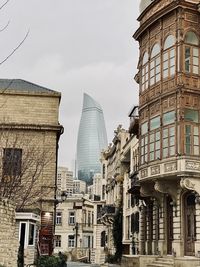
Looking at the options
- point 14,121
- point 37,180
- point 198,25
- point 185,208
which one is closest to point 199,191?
point 185,208

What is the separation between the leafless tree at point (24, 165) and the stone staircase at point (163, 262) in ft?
28.5

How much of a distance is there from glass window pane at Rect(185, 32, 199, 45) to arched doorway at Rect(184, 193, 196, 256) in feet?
28.3

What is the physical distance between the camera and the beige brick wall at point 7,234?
18797 mm

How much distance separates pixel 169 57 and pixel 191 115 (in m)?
3.80

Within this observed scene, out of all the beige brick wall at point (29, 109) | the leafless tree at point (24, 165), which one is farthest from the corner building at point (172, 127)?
the beige brick wall at point (29, 109)

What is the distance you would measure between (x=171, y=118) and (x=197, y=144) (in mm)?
2052

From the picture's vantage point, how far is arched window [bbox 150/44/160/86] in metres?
29.9

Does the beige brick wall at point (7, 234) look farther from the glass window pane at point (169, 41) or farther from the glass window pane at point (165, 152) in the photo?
the glass window pane at point (169, 41)

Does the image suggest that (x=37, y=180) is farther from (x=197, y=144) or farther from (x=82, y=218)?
(x=82, y=218)

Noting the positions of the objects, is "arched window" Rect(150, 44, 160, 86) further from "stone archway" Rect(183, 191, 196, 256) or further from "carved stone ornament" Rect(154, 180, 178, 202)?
"stone archway" Rect(183, 191, 196, 256)

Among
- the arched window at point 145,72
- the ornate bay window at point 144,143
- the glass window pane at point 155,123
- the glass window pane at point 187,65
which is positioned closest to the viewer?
the glass window pane at point 187,65

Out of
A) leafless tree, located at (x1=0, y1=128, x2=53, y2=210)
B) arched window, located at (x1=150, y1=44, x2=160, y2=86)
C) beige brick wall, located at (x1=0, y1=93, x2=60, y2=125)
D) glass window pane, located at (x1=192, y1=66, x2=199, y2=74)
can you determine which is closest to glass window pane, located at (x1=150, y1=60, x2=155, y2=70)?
arched window, located at (x1=150, y1=44, x2=160, y2=86)

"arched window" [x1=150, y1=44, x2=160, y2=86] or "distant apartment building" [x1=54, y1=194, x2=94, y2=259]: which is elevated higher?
"arched window" [x1=150, y1=44, x2=160, y2=86]

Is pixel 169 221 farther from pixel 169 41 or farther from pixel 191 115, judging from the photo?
pixel 169 41
